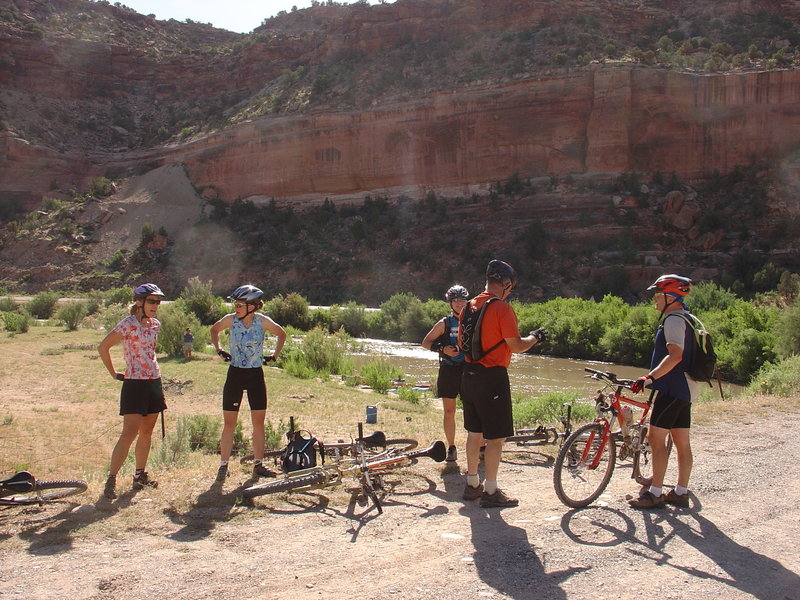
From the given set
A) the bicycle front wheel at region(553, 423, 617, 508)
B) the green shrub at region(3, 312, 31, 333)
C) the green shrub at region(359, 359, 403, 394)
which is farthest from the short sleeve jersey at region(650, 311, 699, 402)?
the green shrub at region(3, 312, 31, 333)

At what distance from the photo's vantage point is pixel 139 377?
244 inches

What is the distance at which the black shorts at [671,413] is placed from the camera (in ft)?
18.2

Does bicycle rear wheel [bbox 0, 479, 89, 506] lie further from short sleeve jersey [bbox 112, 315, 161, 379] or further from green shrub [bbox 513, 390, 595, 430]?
green shrub [bbox 513, 390, 595, 430]

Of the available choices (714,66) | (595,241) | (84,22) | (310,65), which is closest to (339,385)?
(595,241)

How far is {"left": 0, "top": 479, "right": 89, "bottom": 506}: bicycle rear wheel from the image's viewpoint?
538cm

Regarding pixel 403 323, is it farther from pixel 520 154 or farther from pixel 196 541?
pixel 196 541

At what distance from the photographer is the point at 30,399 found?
495 inches

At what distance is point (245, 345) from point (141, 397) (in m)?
1.02

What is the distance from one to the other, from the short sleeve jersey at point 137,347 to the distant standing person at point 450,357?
8.63ft

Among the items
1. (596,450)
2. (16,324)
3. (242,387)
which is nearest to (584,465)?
(596,450)

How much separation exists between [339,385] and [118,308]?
57.5 ft

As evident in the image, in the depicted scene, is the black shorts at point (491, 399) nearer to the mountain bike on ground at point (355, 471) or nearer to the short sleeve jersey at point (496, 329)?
the short sleeve jersey at point (496, 329)

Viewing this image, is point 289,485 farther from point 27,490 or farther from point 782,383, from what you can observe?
point 782,383

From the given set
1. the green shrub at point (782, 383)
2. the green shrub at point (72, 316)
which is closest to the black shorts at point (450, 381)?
the green shrub at point (782, 383)
